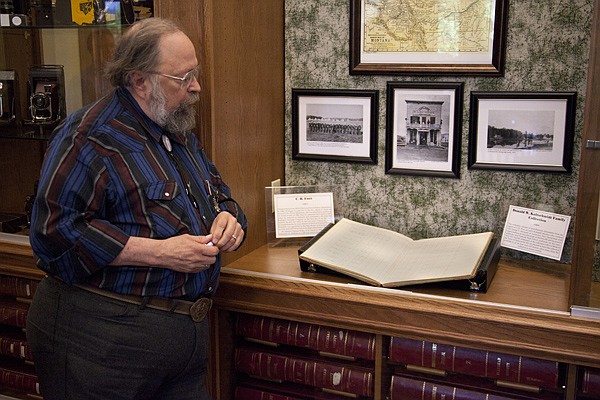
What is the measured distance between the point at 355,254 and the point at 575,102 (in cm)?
83

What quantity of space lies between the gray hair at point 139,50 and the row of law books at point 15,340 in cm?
99

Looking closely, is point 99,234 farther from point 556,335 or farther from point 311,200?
point 556,335

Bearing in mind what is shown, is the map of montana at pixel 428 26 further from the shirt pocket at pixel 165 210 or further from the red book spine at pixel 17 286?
the red book spine at pixel 17 286

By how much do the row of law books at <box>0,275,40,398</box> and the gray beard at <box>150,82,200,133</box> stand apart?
950 mm

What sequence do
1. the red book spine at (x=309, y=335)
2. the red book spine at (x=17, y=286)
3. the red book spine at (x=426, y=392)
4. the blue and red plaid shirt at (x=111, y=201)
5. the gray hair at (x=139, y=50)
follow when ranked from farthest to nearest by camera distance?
the red book spine at (x=17, y=286) → the red book spine at (x=309, y=335) → the red book spine at (x=426, y=392) → the gray hair at (x=139, y=50) → the blue and red plaid shirt at (x=111, y=201)

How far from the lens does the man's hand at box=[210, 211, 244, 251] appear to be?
5.49 feet

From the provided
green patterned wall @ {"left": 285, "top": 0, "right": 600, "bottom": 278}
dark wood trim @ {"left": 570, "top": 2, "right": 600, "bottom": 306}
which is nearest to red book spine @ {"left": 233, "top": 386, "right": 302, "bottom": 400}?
green patterned wall @ {"left": 285, "top": 0, "right": 600, "bottom": 278}

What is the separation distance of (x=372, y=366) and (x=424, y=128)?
0.83m

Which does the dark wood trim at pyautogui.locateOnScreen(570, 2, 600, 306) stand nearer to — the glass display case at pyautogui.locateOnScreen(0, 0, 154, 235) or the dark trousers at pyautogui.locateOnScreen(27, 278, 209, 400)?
the dark trousers at pyautogui.locateOnScreen(27, 278, 209, 400)

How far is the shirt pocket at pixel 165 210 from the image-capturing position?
1605 mm

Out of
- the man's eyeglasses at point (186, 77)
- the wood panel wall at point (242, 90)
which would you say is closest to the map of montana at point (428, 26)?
the wood panel wall at point (242, 90)

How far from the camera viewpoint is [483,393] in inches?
71.2

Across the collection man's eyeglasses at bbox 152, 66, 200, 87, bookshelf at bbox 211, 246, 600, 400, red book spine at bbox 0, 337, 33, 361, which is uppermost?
man's eyeglasses at bbox 152, 66, 200, 87

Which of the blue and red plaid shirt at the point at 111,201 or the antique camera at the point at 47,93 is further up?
the antique camera at the point at 47,93
